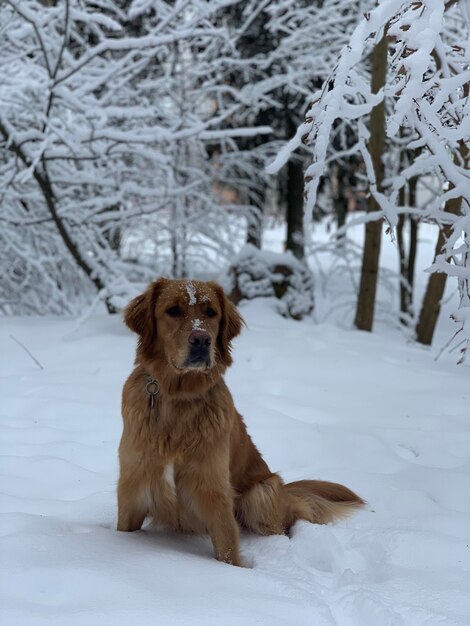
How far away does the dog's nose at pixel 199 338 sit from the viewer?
8.73 ft

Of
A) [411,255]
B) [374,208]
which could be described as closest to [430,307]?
[374,208]

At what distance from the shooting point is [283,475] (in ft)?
12.2

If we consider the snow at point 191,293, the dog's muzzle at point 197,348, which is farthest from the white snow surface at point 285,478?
the snow at point 191,293

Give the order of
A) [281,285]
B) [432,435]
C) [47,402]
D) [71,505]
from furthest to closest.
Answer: [281,285] → [47,402] → [432,435] → [71,505]

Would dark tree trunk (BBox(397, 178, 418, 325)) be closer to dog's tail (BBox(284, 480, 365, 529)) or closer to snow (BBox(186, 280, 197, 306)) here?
dog's tail (BBox(284, 480, 365, 529))

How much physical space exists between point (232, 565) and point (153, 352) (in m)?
0.88

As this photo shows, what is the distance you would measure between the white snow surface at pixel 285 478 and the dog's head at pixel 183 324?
72cm

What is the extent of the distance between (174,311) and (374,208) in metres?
4.55

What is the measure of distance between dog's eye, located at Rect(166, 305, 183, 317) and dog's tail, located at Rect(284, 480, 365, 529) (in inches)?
38.0

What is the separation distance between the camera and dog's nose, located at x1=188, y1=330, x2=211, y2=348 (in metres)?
2.66

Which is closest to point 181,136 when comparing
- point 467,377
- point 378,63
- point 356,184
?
point 378,63

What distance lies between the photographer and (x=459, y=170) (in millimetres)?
3029

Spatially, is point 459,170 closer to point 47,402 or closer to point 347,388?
point 347,388

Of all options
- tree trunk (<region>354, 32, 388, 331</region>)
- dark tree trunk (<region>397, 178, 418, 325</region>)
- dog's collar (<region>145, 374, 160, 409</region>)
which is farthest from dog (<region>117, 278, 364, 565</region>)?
dark tree trunk (<region>397, 178, 418, 325</region>)
